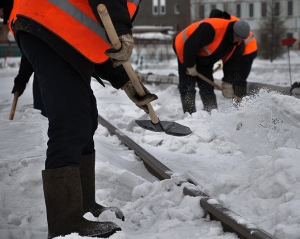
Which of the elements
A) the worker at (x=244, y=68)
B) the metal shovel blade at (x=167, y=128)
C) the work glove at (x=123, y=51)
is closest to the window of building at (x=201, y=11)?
the worker at (x=244, y=68)

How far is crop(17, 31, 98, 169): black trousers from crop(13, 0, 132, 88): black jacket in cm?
3

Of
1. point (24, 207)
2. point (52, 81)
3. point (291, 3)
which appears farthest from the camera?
point (291, 3)

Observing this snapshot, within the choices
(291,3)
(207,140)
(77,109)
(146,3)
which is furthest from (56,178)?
(146,3)

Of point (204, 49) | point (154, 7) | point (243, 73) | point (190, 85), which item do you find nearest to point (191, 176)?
point (204, 49)

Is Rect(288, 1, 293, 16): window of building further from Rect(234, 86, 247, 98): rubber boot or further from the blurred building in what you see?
Rect(234, 86, 247, 98): rubber boot

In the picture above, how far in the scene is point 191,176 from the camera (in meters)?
3.53

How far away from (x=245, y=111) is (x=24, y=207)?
2.23m

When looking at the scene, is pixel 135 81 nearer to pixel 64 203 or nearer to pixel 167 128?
pixel 167 128

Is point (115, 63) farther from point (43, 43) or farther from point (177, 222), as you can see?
point (177, 222)

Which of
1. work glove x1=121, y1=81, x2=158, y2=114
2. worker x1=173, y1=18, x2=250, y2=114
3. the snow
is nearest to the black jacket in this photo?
work glove x1=121, y1=81, x2=158, y2=114

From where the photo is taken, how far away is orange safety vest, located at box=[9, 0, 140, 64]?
259 cm

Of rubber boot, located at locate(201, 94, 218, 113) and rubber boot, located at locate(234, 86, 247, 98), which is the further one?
rubber boot, located at locate(234, 86, 247, 98)

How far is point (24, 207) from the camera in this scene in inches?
128

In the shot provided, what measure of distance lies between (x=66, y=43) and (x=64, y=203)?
0.80 metres
